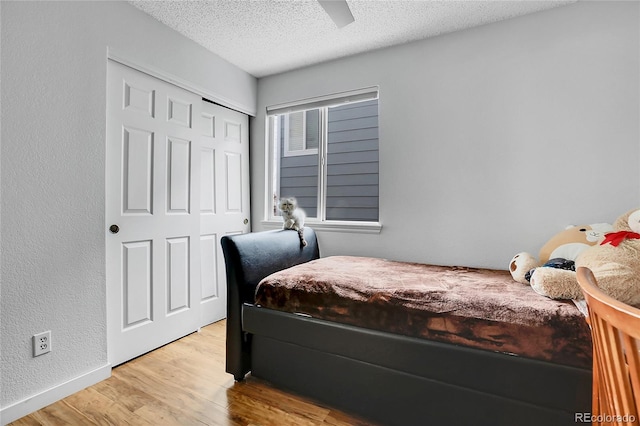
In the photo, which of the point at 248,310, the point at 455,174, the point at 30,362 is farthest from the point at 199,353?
the point at 455,174

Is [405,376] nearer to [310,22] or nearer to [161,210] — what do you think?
[161,210]

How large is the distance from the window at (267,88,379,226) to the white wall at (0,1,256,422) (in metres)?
1.57

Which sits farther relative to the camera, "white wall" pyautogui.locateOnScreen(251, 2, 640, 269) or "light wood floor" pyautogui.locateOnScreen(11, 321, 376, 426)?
"white wall" pyautogui.locateOnScreen(251, 2, 640, 269)

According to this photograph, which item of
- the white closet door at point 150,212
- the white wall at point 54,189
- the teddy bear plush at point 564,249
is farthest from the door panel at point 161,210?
the teddy bear plush at point 564,249

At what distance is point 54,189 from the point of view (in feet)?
5.38

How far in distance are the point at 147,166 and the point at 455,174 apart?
2.34 m

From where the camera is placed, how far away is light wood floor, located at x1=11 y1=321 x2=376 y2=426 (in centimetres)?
146

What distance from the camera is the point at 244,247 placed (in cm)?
178

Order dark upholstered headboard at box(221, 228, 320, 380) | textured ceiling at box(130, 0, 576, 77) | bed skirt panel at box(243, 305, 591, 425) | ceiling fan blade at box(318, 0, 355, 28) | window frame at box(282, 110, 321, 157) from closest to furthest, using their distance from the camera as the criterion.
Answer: bed skirt panel at box(243, 305, 591, 425), ceiling fan blade at box(318, 0, 355, 28), dark upholstered headboard at box(221, 228, 320, 380), textured ceiling at box(130, 0, 576, 77), window frame at box(282, 110, 321, 157)

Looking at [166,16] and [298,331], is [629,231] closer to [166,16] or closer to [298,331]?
[298,331]

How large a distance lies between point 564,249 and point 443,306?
0.91m

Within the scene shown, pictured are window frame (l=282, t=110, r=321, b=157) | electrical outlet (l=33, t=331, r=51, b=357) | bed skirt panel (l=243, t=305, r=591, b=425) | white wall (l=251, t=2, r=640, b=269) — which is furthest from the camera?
window frame (l=282, t=110, r=321, b=157)

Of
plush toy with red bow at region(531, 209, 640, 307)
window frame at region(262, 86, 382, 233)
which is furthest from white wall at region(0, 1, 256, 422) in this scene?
plush toy with red bow at region(531, 209, 640, 307)

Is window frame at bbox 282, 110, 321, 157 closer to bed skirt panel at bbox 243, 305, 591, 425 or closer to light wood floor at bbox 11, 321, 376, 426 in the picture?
bed skirt panel at bbox 243, 305, 591, 425
